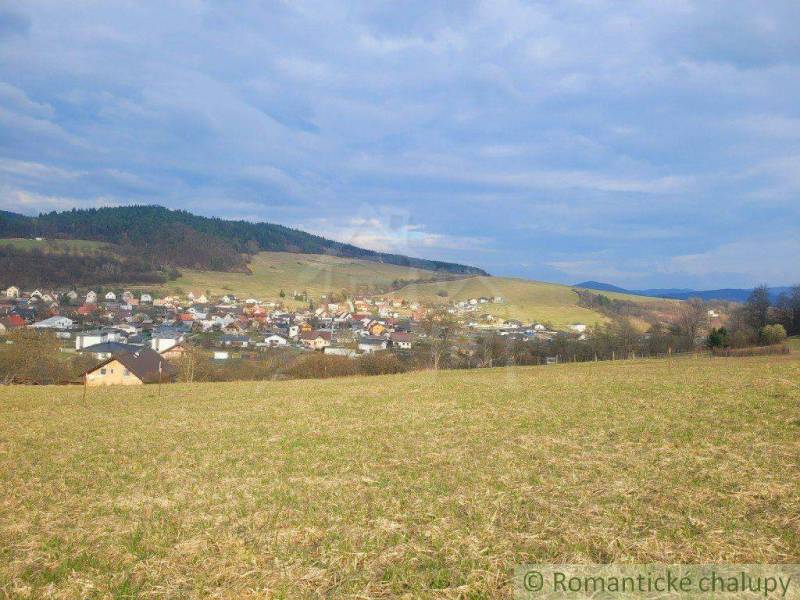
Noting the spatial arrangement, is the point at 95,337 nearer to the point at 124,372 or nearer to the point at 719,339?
the point at 124,372

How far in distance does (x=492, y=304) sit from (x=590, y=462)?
7432 cm

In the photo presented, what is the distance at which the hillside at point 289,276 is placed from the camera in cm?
10412

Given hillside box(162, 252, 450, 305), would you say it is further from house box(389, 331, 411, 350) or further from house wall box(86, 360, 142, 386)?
house wall box(86, 360, 142, 386)

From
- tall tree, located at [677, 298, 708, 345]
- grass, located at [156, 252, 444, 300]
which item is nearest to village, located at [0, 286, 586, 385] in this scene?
grass, located at [156, 252, 444, 300]

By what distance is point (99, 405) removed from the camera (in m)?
23.3

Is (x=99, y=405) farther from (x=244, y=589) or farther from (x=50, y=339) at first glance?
(x=50, y=339)

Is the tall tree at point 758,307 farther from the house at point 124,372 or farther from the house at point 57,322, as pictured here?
the house at point 57,322

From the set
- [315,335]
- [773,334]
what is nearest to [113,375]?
[315,335]

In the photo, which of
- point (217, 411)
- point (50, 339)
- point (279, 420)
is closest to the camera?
point (279, 420)

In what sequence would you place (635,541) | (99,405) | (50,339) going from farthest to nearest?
(50,339), (99,405), (635,541)

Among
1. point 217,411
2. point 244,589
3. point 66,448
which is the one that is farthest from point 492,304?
point 244,589

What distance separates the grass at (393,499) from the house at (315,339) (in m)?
73.2

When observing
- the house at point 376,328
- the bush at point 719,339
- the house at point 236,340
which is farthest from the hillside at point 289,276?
the bush at point 719,339

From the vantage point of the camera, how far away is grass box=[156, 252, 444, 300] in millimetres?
110988
